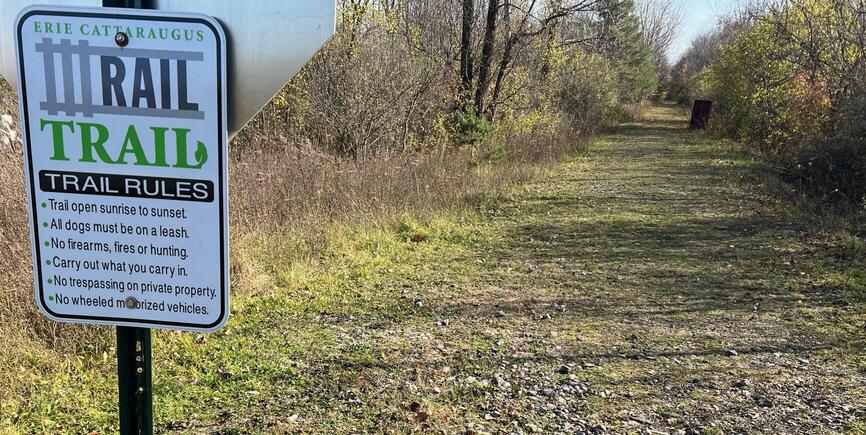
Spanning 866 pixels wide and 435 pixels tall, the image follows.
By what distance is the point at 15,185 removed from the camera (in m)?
4.86

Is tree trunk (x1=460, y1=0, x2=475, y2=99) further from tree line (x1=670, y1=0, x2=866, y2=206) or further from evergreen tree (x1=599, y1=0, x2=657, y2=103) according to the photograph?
evergreen tree (x1=599, y1=0, x2=657, y2=103)

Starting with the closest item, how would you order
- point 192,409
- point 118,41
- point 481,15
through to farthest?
point 118,41 → point 192,409 → point 481,15

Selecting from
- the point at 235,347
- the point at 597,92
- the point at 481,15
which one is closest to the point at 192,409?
the point at 235,347

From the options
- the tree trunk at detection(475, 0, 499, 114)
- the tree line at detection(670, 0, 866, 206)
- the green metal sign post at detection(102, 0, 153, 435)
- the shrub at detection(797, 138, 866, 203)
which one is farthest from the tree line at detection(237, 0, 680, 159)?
the green metal sign post at detection(102, 0, 153, 435)

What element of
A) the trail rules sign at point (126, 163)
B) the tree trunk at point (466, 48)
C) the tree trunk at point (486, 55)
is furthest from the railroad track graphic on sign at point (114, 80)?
the tree trunk at point (486, 55)

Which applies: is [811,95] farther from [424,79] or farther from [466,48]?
[424,79]

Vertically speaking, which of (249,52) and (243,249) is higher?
(249,52)

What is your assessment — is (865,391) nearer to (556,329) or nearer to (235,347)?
(556,329)

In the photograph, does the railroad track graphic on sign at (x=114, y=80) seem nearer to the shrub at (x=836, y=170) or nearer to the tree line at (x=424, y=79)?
the tree line at (x=424, y=79)

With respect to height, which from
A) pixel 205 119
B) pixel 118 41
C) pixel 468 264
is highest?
pixel 118 41

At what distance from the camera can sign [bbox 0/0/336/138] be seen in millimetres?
1340

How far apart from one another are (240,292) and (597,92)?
2373 cm

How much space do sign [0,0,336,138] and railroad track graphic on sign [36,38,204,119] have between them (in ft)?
0.33

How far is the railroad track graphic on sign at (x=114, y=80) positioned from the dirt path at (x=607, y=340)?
2.09 meters
